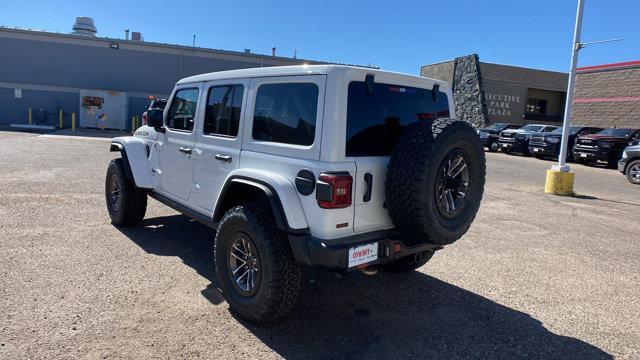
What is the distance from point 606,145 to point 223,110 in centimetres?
2011

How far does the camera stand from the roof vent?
97.7ft

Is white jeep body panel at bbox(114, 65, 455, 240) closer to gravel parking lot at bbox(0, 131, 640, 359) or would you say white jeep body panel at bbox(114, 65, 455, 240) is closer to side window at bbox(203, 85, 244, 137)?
side window at bbox(203, 85, 244, 137)

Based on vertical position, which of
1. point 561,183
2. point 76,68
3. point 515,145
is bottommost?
point 561,183

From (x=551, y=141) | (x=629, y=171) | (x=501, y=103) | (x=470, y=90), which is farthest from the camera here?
(x=501, y=103)

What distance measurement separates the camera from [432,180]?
3090mm

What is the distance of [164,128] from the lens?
4.99 meters

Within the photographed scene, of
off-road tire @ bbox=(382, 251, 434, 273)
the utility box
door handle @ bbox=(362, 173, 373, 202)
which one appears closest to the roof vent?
the utility box

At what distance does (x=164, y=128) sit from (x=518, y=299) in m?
4.13

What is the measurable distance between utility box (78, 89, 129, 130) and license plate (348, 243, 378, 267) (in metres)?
25.8

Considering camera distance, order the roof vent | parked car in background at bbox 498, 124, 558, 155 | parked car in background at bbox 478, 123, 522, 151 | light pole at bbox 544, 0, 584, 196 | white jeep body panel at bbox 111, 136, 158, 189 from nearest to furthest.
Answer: white jeep body panel at bbox 111, 136, 158, 189 → light pole at bbox 544, 0, 584, 196 → parked car in background at bbox 498, 124, 558, 155 → parked car in background at bbox 478, 123, 522, 151 → the roof vent

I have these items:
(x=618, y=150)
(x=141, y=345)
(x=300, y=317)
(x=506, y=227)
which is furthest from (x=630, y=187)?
(x=141, y=345)

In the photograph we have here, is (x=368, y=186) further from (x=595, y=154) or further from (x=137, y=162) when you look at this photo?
(x=595, y=154)

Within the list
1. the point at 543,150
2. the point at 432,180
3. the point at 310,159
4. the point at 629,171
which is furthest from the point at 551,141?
the point at 310,159

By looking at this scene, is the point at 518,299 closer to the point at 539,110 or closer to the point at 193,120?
the point at 193,120
